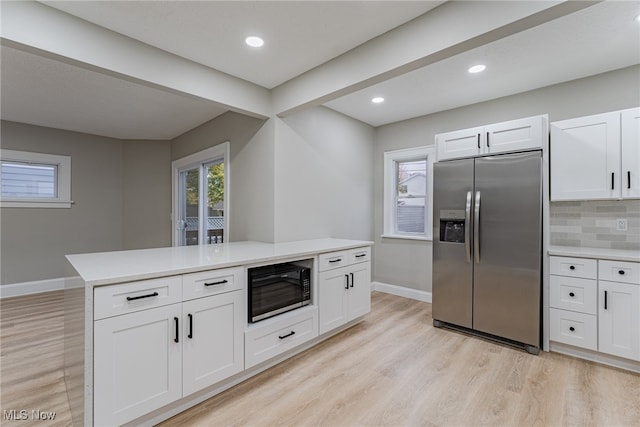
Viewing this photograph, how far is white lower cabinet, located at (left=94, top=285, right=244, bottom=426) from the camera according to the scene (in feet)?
5.05

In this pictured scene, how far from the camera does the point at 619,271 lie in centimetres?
238

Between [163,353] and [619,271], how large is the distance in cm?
342

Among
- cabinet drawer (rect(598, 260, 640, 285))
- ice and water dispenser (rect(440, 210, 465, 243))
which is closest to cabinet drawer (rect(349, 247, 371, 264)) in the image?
ice and water dispenser (rect(440, 210, 465, 243))

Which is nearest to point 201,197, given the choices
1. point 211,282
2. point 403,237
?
point 211,282

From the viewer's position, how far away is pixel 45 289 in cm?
460

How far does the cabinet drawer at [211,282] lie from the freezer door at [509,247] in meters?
2.29

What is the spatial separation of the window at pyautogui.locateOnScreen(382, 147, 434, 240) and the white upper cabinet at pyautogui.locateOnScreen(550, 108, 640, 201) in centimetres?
148

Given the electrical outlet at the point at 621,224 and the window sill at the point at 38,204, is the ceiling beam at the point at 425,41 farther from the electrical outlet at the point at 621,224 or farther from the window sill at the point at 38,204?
the window sill at the point at 38,204

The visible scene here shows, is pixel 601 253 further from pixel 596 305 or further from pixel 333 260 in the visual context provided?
pixel 333 260

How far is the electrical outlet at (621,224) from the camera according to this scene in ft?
8.96

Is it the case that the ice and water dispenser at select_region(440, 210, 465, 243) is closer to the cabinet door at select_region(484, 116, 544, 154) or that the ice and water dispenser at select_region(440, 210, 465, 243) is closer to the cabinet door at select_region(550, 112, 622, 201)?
the cabinet door at select_region(484, 116, 544, 154)

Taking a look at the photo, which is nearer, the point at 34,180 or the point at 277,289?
the point at 277,289

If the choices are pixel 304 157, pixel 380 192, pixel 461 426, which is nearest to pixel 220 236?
pixel 304 157

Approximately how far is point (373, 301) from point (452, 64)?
9.80 feet
